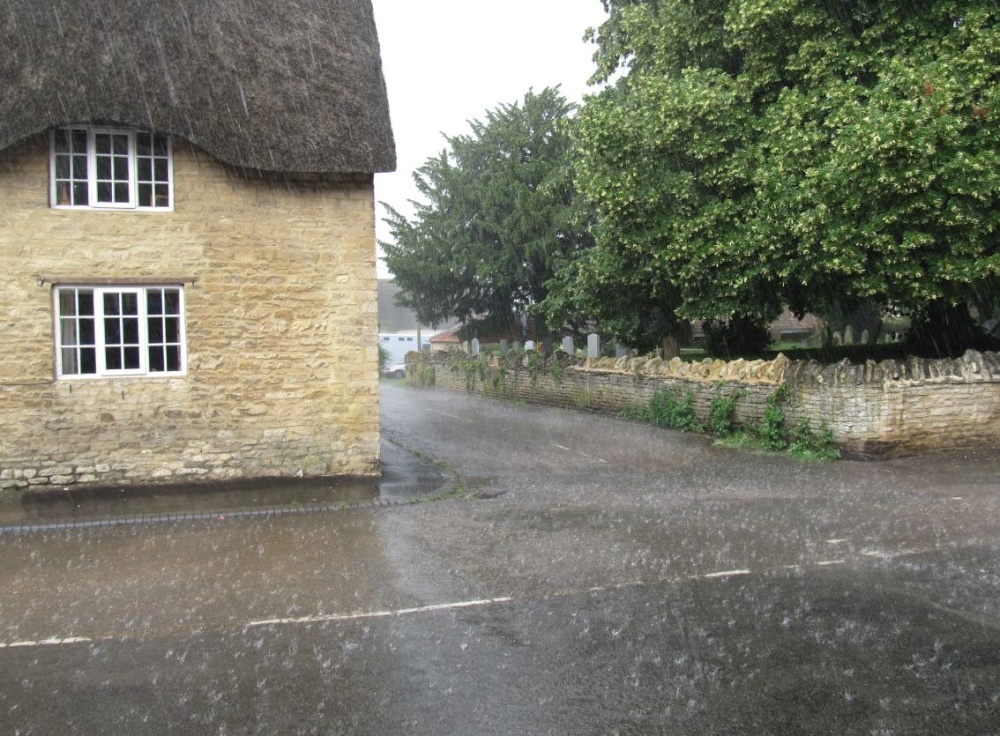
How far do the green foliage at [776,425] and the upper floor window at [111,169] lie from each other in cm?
1007

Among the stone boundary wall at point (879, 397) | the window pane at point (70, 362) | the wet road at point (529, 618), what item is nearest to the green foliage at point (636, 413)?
the stone boundary wall at point (879, 397)

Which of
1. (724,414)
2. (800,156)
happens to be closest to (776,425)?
(724,414)

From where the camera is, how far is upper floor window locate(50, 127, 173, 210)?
11.4 m

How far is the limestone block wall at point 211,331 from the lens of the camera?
36.9ft

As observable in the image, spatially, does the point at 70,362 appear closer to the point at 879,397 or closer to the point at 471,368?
the point at 879,397

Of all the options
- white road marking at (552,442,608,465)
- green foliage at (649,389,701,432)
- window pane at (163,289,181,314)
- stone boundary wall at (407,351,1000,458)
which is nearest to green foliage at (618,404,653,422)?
green foliage at (649,389,701,432)

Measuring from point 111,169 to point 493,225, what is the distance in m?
20.7

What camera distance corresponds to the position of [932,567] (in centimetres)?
725

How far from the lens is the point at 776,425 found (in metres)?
14.9

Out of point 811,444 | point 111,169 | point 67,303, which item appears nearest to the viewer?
point 67,303

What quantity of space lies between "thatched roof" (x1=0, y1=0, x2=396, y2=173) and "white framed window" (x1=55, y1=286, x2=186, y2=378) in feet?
6.78


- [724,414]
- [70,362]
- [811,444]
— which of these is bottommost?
[811,444]

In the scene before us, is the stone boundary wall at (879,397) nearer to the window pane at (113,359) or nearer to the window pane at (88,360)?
the window pane at (113,359)

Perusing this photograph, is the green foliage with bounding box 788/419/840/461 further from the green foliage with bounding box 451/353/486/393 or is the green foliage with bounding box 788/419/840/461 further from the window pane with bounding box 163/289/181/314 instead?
the green foliage with bounding box 451/353/486/393
